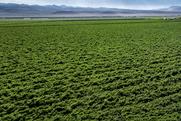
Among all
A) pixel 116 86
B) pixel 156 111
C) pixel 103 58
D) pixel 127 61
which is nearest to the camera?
pixel 156 111

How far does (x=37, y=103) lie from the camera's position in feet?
38.0

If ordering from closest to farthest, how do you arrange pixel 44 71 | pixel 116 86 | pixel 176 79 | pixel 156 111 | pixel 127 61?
pixel 156 111 → pixel 116 86 → pixel 176 79 → pixel 44 71 → pixel 127 61

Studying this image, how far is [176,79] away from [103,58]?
692 cm

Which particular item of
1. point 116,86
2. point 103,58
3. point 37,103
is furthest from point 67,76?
point 103,58

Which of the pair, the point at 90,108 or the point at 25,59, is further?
the point at 25,59

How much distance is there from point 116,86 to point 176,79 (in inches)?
115

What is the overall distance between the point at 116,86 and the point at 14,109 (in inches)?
176

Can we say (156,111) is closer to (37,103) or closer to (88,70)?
(37,103)

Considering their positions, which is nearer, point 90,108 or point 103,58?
point 90,108

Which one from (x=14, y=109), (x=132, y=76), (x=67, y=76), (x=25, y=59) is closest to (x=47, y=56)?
(x=25, y=59)

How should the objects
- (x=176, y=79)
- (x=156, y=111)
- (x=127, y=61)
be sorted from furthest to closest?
(x=127, y=61)
(x=176, y=79)
(x=156, y=111)

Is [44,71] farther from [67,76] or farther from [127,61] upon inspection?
[127,61]

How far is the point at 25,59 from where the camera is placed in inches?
813

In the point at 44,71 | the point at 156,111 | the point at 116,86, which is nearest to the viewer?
the point at 156,111
